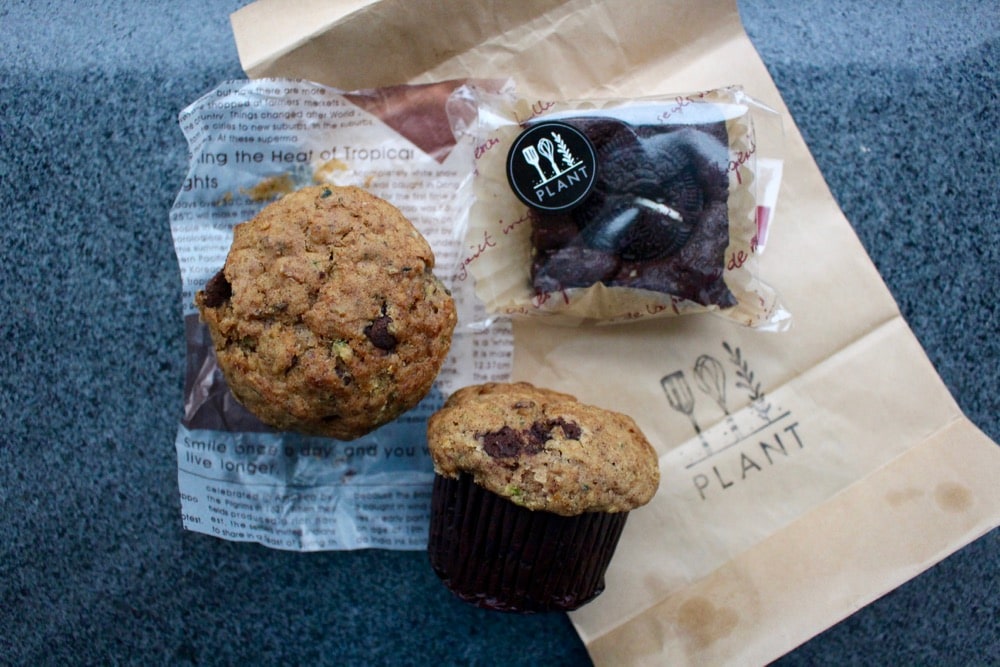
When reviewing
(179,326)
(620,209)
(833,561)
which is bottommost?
(833,561)

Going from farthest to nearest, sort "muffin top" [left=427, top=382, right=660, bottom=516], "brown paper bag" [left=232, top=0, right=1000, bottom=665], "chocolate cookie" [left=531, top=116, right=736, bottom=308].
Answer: "brown paper bag" [left=232, top=0, right=1000, bottom=665] < "chocolate cookie" [left=531, top=116, right=736, bottom=308] < "muffin top" [left=427, top=382, right=660, bottom=516]

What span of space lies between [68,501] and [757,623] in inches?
52.4

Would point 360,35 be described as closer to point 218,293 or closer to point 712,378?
point 218,293

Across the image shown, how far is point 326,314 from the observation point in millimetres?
967

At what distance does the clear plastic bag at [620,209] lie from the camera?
1118mm

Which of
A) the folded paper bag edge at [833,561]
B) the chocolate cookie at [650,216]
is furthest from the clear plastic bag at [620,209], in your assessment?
the folded paper bag edge at [833,561]

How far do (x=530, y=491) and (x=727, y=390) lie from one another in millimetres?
545

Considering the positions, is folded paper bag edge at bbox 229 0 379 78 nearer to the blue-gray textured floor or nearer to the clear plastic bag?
the blue-gray textured floor

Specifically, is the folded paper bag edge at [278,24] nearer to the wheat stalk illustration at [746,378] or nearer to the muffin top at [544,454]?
the muffin top at [544,454]

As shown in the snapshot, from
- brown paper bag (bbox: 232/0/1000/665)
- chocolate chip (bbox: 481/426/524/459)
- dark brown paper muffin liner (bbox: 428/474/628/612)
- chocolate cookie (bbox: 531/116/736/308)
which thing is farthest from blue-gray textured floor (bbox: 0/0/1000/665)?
chocolate chip (bbox: 481/426/524/459)

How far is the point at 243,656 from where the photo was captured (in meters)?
1.36

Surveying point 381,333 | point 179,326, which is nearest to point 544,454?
point 381,333

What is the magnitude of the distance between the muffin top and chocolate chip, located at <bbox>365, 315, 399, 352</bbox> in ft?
0.47

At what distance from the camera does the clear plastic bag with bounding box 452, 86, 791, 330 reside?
1.12m
